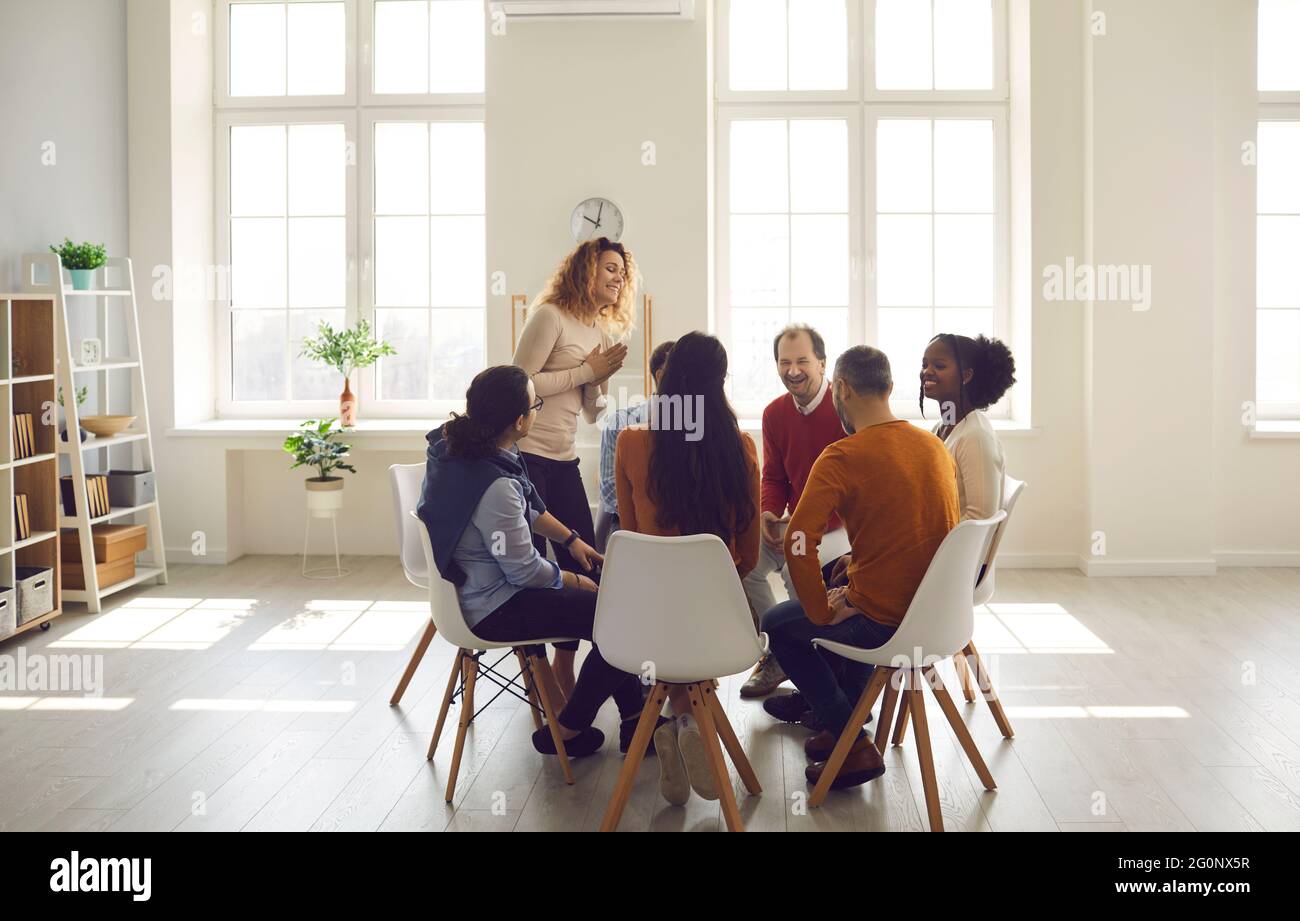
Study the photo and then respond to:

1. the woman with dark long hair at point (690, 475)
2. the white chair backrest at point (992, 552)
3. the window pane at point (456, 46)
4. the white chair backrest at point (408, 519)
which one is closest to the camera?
the woman with dark long hair at point (690, 475)

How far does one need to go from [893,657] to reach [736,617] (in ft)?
1.59

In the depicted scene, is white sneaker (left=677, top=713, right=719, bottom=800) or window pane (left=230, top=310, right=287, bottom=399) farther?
window pane (left=230, top=310, right=287, bottom=399)

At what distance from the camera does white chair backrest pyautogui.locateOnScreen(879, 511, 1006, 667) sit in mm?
2986

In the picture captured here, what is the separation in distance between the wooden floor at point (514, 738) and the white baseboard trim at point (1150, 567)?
1.99 ft

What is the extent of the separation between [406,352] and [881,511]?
4433 mm

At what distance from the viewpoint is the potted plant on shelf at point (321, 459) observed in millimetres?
6215

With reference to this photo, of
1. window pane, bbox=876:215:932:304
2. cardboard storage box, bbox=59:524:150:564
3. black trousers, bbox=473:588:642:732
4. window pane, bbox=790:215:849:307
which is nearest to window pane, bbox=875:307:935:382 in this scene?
window pane, bbox=876:215:932:304

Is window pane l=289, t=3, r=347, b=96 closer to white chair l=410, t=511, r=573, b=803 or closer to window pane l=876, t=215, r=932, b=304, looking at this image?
window pane l=876, t=215, r=932, b=304

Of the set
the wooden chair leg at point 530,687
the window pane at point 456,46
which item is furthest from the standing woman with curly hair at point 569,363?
the window pane at point 456,46

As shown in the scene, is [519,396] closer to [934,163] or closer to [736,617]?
[736,617]

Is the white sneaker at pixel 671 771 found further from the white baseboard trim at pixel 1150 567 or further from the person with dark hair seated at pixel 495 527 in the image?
the white baseboard trim at pixel 1150 567

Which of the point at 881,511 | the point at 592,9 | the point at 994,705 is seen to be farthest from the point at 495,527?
the point at 592,9

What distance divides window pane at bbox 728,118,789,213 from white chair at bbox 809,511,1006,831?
3.91m
